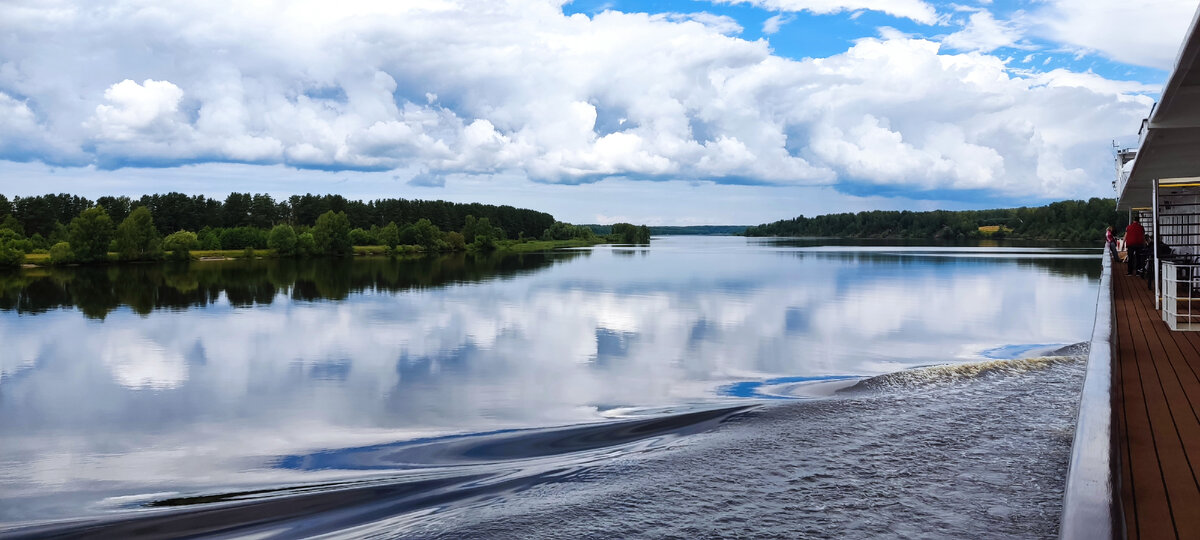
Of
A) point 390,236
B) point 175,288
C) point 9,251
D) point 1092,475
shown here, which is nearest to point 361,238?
point 390,236

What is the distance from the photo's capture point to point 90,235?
2537 inches

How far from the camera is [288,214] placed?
10812 centimetres

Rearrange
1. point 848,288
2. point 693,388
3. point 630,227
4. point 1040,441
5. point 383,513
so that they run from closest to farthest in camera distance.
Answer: point 383,513 → point 1040,441 → point 693,388 → point 848,288 → point 630,227

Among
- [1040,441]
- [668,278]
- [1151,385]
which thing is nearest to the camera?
[1151,385]

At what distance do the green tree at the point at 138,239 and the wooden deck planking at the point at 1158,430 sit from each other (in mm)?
75503

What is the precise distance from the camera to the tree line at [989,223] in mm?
89938

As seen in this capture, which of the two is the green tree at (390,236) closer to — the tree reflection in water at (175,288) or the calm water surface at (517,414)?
the tree reflection in water at (175,288)

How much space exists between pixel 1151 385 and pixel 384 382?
10.8 m

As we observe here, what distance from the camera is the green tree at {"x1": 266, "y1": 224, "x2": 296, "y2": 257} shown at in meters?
81.9

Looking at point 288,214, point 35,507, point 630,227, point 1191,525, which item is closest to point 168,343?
point 35,507

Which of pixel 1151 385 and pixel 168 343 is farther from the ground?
pixel 1151 385

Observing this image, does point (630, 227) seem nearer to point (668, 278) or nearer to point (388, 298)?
point (668, 278)

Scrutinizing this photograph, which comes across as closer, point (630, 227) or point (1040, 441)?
point (1040, 441)

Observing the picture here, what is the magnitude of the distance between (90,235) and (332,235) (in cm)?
2472
